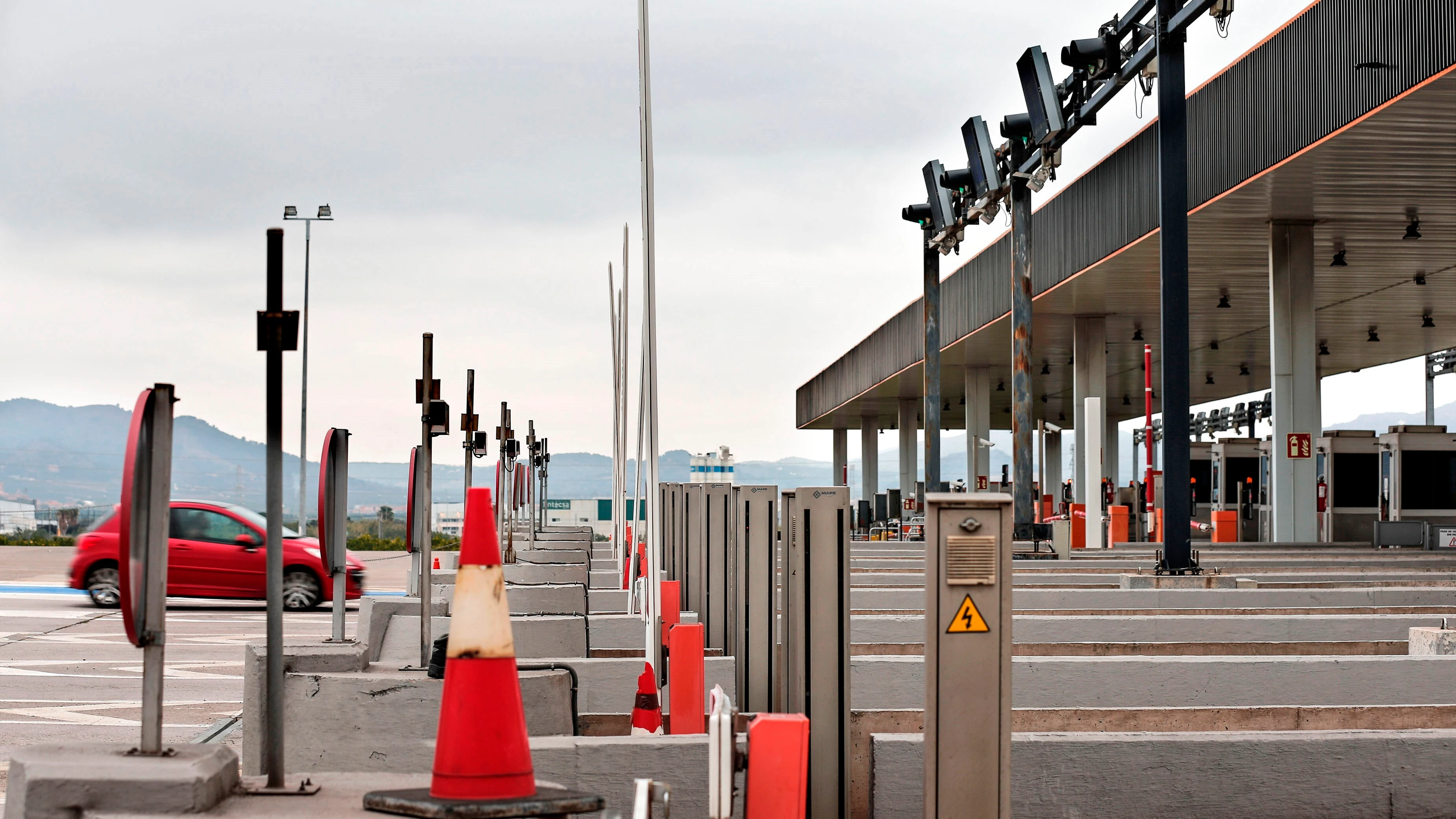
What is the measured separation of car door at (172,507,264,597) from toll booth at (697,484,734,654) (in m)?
14.4

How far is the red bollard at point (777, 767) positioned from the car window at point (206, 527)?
1925cm

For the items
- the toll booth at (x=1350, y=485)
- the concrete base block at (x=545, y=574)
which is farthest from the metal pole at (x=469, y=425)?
the toll booth at (x=1350, y=485)

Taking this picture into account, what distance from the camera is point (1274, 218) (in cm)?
2466

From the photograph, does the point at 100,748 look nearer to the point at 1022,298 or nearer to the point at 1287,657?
the point at 1287,657

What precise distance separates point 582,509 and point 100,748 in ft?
253

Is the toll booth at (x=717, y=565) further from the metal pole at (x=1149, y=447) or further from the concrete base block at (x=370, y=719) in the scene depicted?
the metal pole at (x=1149, y=447)

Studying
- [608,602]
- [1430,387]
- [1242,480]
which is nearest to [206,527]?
[608,602]

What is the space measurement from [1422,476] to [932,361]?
1060 centimetres

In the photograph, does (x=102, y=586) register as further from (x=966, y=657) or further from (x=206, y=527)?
(x=966, y=657)

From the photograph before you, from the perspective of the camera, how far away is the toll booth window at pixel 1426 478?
29.3 meters

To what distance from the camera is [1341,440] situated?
31656 millimetres

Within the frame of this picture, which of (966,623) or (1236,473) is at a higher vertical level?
(1236,473)

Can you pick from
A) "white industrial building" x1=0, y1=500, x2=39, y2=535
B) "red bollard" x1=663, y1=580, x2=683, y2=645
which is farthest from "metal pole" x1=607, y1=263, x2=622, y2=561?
"white industrial building" x1=0, y1=500, x2=39, y2=535

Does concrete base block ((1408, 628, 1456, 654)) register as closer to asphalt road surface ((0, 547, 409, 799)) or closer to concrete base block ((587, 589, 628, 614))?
concrete base block ((587, 589, 628, 614))
